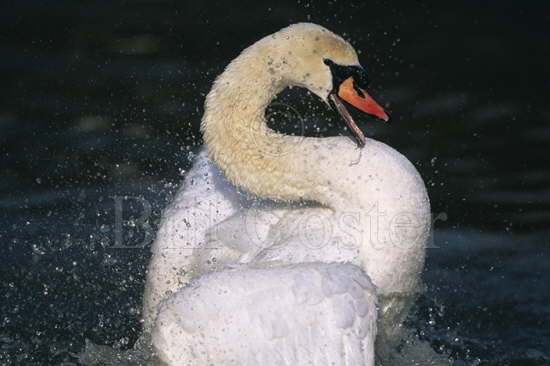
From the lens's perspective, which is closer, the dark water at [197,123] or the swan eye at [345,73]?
the swan eye at [345,73]

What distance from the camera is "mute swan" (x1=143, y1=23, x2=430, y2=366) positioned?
4.57 m

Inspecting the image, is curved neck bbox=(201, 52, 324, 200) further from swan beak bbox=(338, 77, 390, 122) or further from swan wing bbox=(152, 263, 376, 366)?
swan wing bbox=(152, 263, 376, 366)

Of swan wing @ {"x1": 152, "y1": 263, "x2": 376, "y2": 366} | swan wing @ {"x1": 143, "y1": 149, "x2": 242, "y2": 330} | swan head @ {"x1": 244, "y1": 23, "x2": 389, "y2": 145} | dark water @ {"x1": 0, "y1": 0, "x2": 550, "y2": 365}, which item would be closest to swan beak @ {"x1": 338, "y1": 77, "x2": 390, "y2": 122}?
swan head @ {"x1": 244, "y1": 23, "x2": 389, "y2": 145}

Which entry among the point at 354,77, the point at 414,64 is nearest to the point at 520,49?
the point at 414,64

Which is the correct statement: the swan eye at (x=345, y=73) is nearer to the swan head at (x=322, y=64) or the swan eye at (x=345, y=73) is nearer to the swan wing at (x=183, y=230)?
the swan head at (x=322, y=64)

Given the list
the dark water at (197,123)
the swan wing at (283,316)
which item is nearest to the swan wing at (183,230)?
the swan wing at (283,316)

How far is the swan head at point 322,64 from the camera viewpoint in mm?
4910

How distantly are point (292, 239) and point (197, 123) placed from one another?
3.67 m

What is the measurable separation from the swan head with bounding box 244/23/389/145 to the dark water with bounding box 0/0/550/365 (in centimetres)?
195

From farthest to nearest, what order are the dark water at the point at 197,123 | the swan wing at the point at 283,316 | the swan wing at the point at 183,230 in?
1. the dark water at the point at 197,123
2. the swan wing at the point at 183,230
3. the swan wing at the point at 283,316

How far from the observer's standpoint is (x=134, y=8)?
8953mm

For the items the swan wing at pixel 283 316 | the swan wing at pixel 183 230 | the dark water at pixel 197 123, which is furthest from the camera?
the dark water at pixel 197 123

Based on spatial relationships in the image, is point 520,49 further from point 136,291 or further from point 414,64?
point 136,291

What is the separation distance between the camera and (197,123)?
27.9ft
